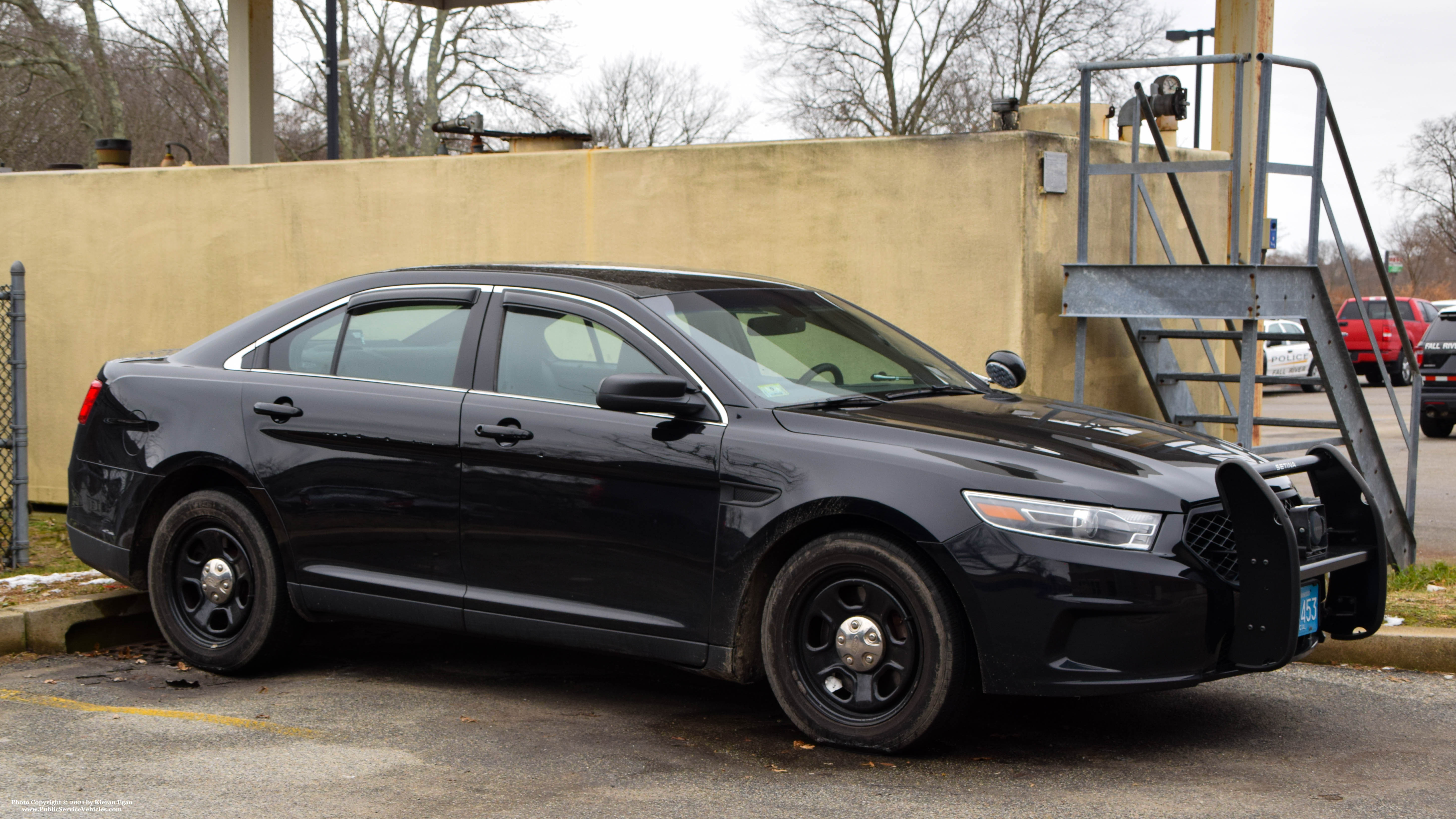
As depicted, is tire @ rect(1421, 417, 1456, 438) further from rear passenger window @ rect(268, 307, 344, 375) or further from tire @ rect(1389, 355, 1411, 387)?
rear passenger window @ rect(268, 307, 344, 375)

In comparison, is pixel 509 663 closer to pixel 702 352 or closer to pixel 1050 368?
pixel 702 352

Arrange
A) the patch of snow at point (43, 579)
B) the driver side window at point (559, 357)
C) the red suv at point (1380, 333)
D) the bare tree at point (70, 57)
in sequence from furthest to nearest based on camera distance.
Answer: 1. the bare tree at point (70, 57)
2. the red suv at point (1380, 333)
3. the patch of snow at point (43, 579)
4. the driver side window at point (559, 357)

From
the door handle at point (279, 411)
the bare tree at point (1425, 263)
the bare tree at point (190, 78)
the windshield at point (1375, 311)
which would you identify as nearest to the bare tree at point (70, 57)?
the bare tree at point (190, 78)

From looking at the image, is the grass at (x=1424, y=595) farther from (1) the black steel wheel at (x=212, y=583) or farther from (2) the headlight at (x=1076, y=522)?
(1) the black steel wheel at (x=212, y=583)

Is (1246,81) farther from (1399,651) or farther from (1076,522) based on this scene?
(1076,522)

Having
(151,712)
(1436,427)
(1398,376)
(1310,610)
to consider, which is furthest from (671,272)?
(1398,376)

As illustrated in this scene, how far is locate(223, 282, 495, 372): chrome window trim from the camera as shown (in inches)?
227

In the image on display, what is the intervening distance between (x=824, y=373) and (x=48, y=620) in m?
3.72

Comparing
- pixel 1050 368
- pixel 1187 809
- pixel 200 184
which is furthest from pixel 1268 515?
pixel 200 184

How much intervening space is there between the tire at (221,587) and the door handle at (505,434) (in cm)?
118

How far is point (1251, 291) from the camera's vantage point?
A: 749 centimetres

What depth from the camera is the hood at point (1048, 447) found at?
4395 mm

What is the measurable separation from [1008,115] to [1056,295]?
1406mm

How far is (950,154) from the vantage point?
26.4 ft
